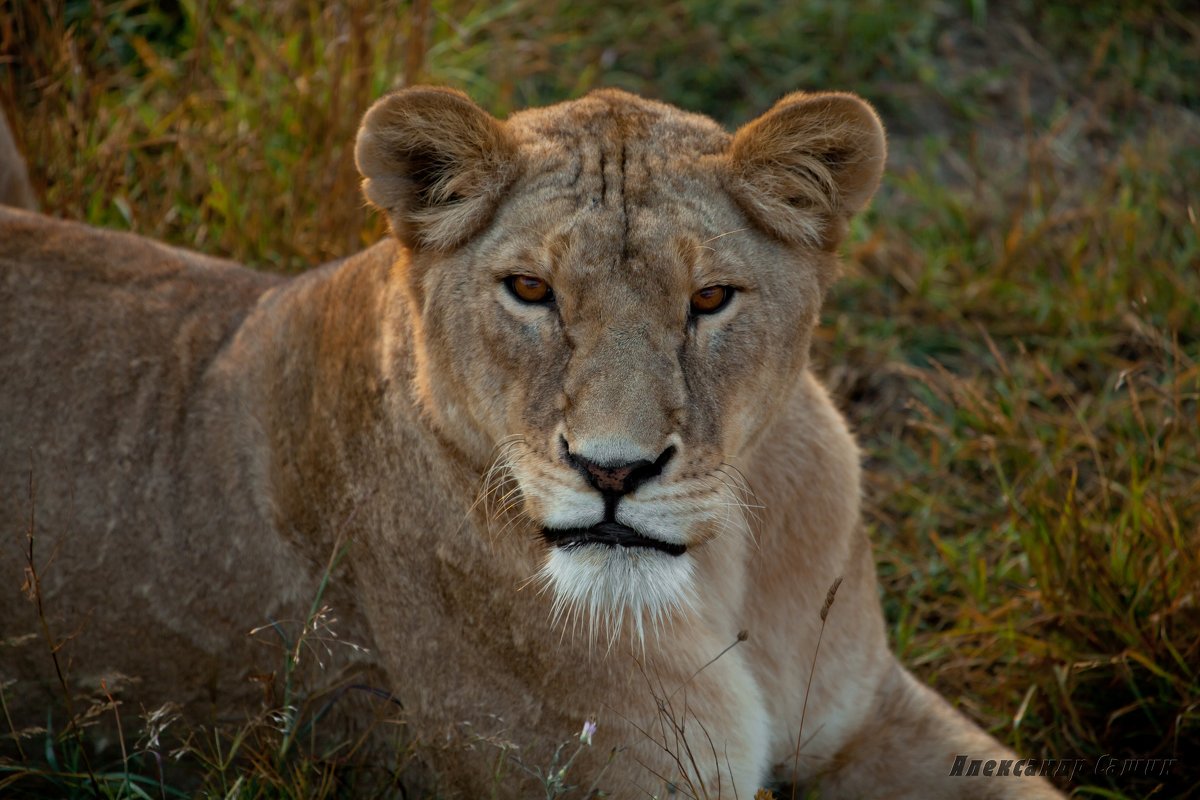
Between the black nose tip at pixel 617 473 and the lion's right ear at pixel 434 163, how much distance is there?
2.40ft

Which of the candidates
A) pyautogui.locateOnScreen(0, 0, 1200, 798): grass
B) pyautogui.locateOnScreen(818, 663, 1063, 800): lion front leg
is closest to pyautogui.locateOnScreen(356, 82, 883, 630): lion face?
pyautogui.locateOnScreen(0, 0, 1200, 798): grass

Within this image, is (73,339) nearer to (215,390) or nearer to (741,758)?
(215,390)

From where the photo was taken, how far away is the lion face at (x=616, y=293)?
9.85 ft

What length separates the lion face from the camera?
9.85 feet

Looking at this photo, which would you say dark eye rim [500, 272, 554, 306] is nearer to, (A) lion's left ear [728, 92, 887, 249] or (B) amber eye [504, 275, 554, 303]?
(B) amber eye [504, 275, 554, 303]

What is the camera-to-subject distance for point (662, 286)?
3.13 meters

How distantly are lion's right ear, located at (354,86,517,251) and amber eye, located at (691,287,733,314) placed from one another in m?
0.54

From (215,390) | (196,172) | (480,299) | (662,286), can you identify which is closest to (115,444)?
(215,390)

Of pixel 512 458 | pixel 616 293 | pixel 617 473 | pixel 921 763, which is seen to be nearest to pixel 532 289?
pixel 616 293

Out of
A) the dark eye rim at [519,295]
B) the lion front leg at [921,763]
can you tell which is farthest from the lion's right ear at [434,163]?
the lion front leg at [921,763]

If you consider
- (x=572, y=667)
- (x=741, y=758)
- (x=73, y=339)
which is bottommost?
(x=741, y=758)

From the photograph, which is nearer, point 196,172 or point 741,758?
point 741,758

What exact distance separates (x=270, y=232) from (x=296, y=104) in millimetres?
708

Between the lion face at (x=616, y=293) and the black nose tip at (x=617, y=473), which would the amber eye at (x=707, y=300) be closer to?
the lion face at (x=616, y=293)
